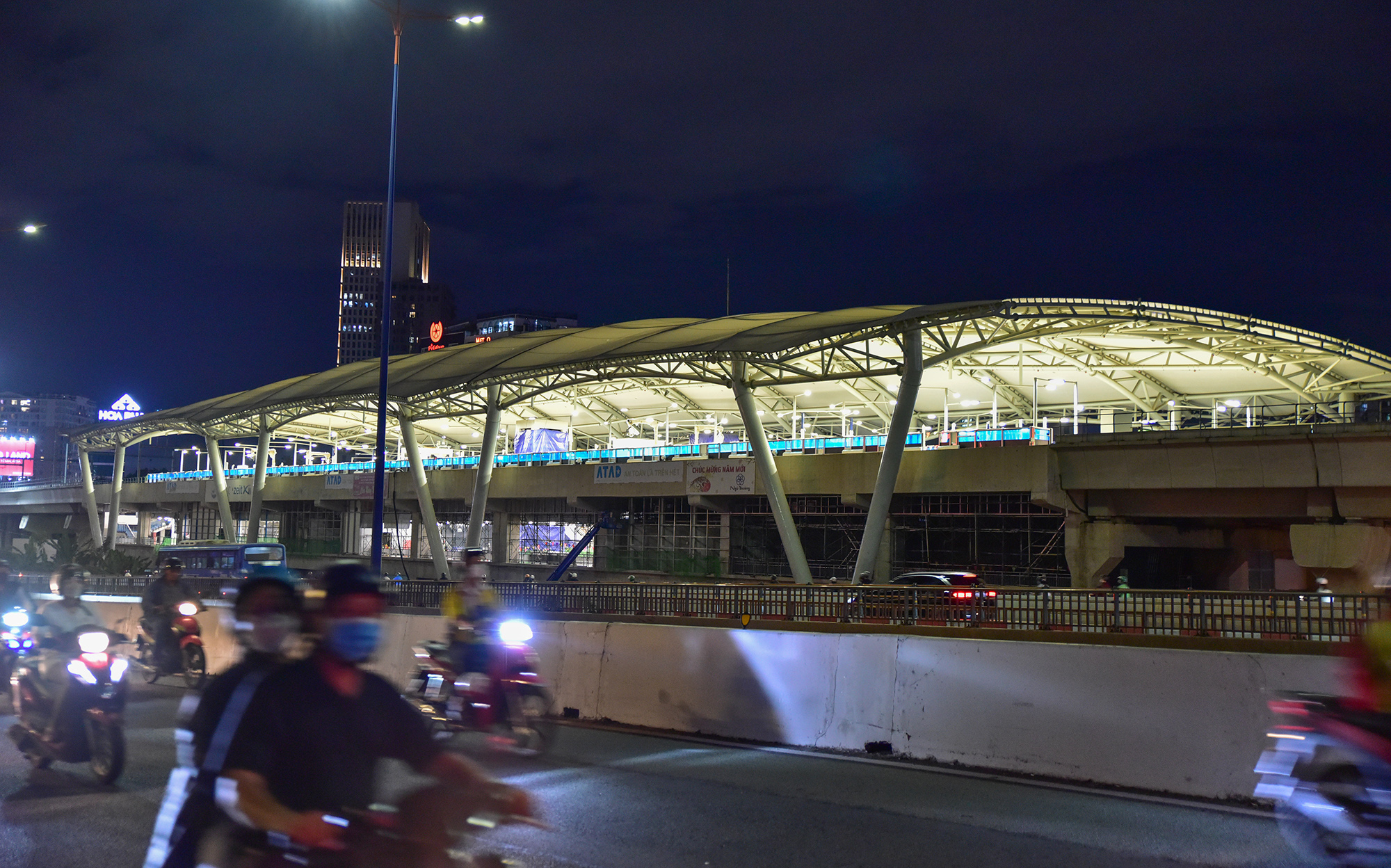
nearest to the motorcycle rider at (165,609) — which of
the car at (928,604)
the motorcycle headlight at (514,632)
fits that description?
the motorcycle headlight at (514,632)

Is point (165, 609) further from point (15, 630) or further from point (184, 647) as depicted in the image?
point (15, 630)

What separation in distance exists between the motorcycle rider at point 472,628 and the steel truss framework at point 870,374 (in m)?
24.2

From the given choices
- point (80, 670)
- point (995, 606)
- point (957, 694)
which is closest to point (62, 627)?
point (80, 670)

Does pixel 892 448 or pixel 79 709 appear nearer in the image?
pixel 79 709

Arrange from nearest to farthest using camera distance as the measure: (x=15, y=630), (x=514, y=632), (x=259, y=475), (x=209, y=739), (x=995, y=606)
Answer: (x=209, y=739) < (x=514, y=632) < (x=15, y=630) < (x=995, y=606) < (x=259, y=475)

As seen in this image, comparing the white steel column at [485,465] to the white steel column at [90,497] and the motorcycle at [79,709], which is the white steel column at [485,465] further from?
the white steel column at [90,497]

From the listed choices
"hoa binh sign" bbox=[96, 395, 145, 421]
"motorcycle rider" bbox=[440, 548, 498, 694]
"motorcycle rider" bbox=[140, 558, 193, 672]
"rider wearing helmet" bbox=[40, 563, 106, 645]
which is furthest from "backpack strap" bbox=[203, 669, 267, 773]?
"hoa binh sign" bbox=[96, 395, 145, 421]

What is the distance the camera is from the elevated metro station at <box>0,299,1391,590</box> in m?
34.7

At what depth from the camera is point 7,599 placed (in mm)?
12281

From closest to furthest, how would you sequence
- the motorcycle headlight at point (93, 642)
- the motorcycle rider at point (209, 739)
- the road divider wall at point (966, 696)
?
1. the motorcycle rider at point (209, 739)
2. the road divider wall at point (966, 696)
3. the motorcycle headlight at point (93, 642)

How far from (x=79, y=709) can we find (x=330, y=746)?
687cm

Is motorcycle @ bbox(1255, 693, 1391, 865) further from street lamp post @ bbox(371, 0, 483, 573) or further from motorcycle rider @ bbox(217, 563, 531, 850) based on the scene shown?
street lamp post @ bbox(371, 0, 483, 573)

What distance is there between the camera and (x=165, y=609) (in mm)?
14758

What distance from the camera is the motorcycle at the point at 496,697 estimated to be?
1051cm
